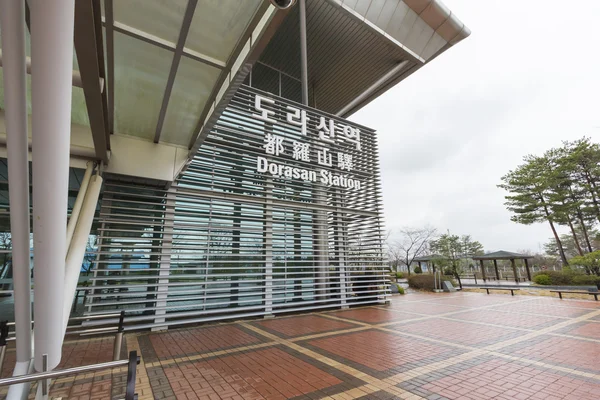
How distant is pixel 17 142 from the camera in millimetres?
1492

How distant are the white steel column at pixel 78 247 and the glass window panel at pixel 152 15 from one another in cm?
252

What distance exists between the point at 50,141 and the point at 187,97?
137 inches

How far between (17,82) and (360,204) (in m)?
11.2

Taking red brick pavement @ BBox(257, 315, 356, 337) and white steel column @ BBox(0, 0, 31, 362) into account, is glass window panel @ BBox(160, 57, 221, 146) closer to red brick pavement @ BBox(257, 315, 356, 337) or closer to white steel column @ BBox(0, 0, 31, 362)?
white steel column @ BBox(0, 0, 31, 362)

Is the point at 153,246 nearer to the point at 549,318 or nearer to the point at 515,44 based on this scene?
the point at 549,318

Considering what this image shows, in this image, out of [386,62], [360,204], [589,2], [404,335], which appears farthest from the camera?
[386,62]

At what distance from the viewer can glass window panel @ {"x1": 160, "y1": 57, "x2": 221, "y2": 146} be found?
3992 millimetres

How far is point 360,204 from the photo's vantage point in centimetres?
1180

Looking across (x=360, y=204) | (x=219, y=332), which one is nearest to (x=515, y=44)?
(x=360, y=204)

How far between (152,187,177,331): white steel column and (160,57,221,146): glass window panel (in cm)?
241

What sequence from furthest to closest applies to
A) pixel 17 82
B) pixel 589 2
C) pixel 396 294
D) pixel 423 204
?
pixel 423 204 → pixel 396 294 → pixel 589 2 → pixel 17 82

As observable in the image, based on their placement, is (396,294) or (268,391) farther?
(396,294)

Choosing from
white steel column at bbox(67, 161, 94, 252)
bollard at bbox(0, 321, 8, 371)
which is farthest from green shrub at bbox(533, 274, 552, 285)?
bollard at bbox(0, 321, 8, 371)

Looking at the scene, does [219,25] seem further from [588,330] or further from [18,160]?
[588,330]
